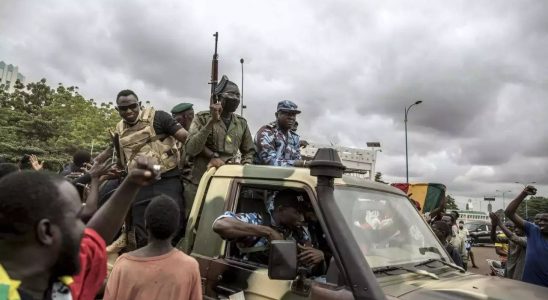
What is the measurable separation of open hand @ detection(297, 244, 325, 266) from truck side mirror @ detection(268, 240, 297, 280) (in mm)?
324

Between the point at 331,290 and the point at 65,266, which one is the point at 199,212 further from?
the point at 65,266

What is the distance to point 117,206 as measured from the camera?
1821 millimetres

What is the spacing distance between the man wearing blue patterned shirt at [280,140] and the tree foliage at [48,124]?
23.7m

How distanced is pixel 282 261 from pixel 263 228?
0.57 metres

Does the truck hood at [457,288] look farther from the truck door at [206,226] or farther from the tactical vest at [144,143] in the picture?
the tactical vest at [144,143]

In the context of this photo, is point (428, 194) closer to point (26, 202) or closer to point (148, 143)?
point (148, 143)

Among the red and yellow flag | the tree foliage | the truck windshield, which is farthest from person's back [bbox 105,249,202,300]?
the tree foliage

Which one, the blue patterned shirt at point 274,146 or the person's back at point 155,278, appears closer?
the person's back at point 155,278

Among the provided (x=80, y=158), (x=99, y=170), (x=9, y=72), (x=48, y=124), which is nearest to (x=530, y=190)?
(x=99, y=170)

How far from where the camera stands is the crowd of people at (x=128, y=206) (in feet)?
4.02

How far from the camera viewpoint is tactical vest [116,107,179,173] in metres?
3.90

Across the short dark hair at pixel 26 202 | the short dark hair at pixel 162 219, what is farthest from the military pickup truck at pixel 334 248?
the short dark hair at pixel 26 202

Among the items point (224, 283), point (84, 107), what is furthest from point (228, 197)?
point (84, 107)

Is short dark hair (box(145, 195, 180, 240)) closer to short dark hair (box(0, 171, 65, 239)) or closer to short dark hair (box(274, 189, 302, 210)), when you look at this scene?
short dark hair (box(274, 189, 302, 210))
